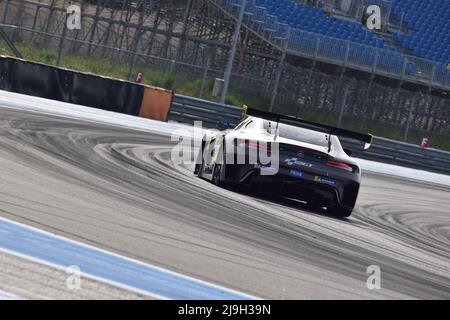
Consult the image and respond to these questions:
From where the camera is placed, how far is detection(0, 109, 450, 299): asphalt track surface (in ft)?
22.9

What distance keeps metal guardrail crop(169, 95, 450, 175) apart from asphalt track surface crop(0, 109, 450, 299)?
11.4m

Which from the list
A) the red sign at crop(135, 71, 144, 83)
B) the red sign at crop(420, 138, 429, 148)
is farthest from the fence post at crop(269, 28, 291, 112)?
the red sign at crop(420, 138, 429, 148)

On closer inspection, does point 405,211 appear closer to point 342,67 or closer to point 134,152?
point 134,152

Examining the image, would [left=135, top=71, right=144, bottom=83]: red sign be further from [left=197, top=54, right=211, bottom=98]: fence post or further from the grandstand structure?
[left=197, top=54, right=211, bottom=98]: fence post

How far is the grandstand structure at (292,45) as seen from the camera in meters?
29.8

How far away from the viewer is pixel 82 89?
24188mm

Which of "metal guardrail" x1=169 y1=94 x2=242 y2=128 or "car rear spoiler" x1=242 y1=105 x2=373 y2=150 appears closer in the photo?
"car rear spoiler" x1=242 y1=105 x2=373 y2=150

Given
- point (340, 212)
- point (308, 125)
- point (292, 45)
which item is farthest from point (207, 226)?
point (292, 45)

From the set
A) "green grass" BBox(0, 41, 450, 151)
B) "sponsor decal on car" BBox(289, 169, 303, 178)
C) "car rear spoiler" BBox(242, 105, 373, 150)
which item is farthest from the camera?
"green grass" BBox(0, 41, 450, 151)

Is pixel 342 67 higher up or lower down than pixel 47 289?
higher up

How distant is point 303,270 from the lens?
7.41m

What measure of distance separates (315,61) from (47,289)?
25.3 m

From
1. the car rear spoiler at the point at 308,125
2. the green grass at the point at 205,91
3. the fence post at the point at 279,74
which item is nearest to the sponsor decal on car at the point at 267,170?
the car rear spoiler at the point at 308,125
